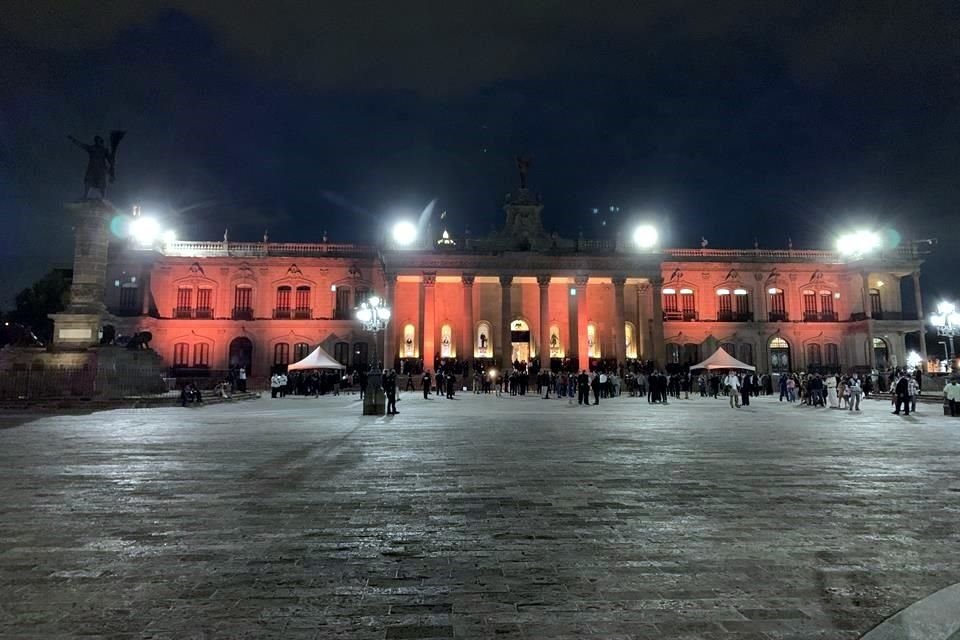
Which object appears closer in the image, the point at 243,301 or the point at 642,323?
the point at 642,323

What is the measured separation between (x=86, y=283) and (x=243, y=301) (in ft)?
81.2

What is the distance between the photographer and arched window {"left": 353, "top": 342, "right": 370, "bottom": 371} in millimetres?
45594

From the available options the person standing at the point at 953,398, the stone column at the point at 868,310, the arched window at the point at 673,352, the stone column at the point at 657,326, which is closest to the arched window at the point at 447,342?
the stone column at the point at 657,326

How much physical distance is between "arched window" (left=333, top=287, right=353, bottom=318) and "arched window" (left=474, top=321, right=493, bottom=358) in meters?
11.0

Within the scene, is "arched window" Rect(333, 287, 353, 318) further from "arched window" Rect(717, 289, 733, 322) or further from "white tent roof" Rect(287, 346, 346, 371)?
"arched window" Rect(717, 289, 733, 322)

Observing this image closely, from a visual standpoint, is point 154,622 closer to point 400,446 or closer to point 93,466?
point 93,466

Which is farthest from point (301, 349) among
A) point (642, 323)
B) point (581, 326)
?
point (642, 323)

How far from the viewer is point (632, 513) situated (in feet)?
16.6

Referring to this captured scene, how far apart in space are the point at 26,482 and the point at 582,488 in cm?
649

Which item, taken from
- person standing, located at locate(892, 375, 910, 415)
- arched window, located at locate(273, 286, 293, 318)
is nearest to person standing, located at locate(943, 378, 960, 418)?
person standing, located at locate(892, 375, 910, 415)

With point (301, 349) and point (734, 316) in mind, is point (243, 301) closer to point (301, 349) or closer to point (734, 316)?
point (301, 349)

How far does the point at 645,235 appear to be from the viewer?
4503 centimetres

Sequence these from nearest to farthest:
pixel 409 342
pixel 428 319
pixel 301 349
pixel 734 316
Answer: pixel 428 319, pixel 409 342, pixel 301 349, pixel 734 316

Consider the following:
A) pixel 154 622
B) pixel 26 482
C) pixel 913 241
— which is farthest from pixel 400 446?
pixel 913 241
